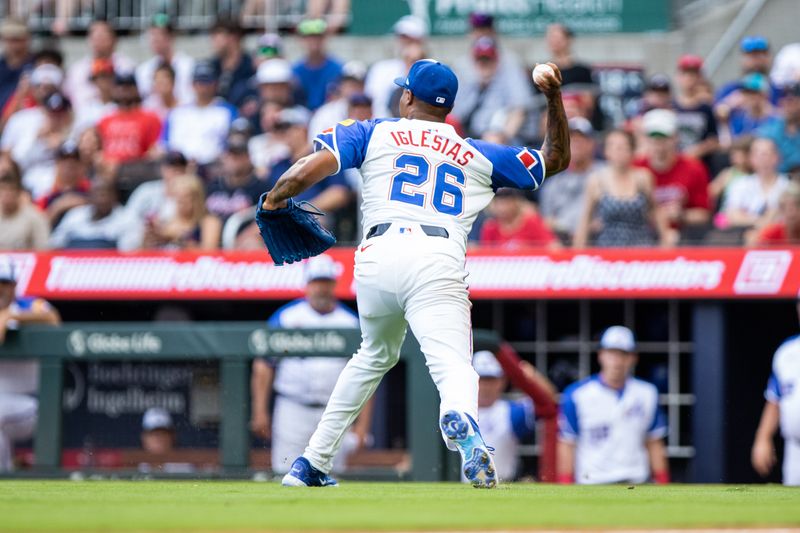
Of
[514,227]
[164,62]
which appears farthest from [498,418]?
[164,62]

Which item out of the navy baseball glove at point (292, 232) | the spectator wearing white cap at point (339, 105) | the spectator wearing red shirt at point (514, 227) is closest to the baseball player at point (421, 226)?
the navy baseball glove at point (292, 232)

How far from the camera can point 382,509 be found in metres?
5.31

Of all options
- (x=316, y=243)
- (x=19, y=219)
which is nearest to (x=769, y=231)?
(x=316, y=243)

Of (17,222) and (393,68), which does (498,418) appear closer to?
(17,222)

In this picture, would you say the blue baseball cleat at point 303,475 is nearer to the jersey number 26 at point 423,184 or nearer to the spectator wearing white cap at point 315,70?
the jersey number 26 at point 423,184

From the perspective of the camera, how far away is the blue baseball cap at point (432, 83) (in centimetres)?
627

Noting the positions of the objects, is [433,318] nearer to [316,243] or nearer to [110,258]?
[316,243]

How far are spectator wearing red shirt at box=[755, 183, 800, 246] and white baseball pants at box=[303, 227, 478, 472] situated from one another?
4.72 metres

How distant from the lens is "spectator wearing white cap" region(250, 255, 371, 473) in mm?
9445

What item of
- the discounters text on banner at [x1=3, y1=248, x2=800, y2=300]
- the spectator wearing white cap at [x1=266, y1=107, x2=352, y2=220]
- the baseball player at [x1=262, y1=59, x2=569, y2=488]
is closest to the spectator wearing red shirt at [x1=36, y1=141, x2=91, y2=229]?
the discounters text on banner at [x1=3, y1=248, x2=800, y2=300]

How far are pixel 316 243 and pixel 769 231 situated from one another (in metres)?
4.96

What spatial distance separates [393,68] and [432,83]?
7.39 metres

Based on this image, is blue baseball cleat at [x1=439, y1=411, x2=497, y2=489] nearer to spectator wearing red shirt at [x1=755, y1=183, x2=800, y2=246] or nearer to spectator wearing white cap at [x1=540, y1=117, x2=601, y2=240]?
spectator wearing red shirt at [x1=755, y1=183, x2=800, y2=246]

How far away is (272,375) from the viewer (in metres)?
9.70
